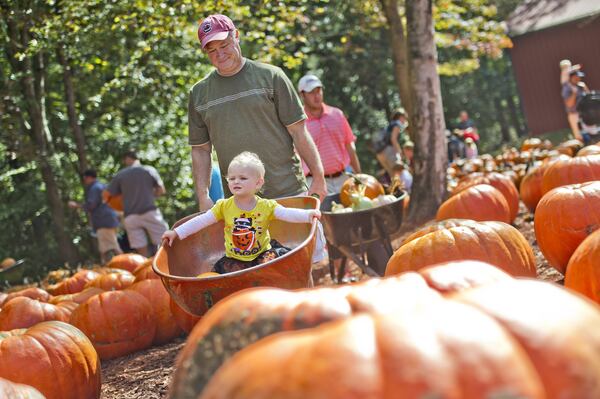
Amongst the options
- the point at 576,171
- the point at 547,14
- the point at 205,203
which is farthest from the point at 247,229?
the point at 547,14

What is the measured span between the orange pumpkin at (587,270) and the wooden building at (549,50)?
24742 mm

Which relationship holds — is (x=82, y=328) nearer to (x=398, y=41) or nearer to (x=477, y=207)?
(x=477, y=207)

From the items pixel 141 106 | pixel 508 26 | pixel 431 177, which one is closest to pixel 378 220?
pixel 431 177

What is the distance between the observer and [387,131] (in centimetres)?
1413

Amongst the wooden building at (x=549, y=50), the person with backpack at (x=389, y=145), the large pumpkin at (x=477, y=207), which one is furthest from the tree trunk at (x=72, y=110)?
the wooden building at (x=549, y=50)

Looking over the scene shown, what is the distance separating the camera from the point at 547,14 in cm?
2902

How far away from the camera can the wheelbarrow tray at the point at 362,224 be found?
677cm

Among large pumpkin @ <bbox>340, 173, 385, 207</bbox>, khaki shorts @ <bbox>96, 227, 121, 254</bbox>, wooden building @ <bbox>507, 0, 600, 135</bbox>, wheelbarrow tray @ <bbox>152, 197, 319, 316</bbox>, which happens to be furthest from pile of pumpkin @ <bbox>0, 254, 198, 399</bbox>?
wooden building @ <bbox>507, 0, 600, 135</bbox>

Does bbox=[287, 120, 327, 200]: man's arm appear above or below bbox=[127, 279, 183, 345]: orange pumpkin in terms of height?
above

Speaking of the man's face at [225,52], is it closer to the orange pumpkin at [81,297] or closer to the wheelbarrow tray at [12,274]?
the orange pumpkin at [81,297]

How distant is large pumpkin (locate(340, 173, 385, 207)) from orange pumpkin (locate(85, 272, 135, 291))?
2.14m

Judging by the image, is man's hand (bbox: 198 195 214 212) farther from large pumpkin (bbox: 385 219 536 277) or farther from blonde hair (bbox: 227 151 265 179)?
large pumpkin (bbox: 385 219 536 277)

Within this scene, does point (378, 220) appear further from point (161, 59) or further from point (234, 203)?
point (161, 59)

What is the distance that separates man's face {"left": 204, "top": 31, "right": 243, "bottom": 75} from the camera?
15.7 ft
